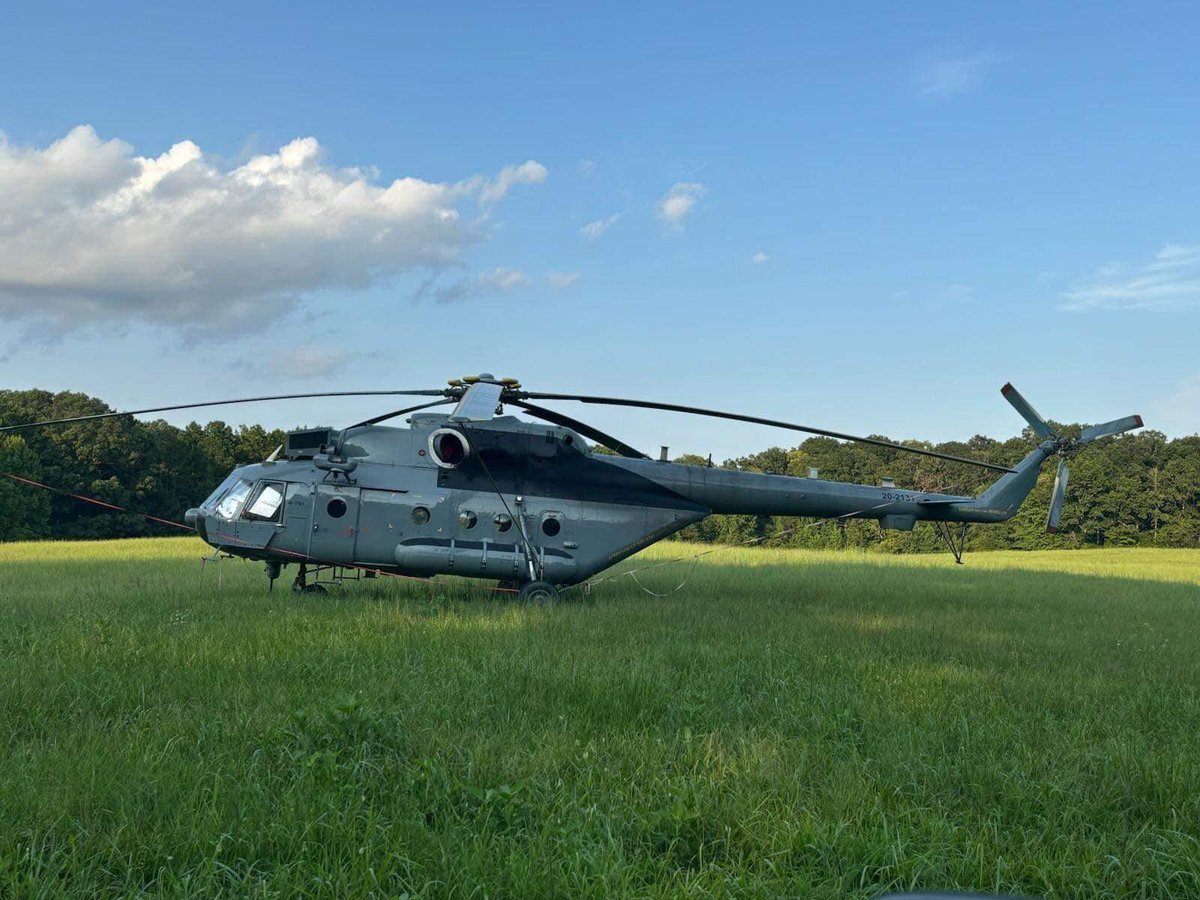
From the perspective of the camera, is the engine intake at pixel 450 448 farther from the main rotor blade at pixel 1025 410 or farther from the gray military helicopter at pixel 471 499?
the main rotor blade at pixel 1025 410

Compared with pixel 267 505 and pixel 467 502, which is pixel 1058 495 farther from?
pixel 267 505

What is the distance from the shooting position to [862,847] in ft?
12.3

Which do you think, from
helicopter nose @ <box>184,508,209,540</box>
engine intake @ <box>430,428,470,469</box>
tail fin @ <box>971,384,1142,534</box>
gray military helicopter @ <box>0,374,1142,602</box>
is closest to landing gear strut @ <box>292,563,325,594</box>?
gray military helicopter @ <box>0,374,1142,602</box>

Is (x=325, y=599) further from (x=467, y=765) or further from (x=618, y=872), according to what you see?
(x=618, y=872)

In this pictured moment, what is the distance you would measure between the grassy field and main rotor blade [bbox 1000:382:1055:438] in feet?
18.2

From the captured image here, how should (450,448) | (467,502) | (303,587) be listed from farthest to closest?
(303,587)
(467,502)
(450,448)

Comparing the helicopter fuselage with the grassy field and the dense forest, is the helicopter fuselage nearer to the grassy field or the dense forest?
the grassy field

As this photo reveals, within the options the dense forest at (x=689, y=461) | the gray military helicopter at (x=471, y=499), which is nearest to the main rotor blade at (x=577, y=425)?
the gray military helicopter at (x=471, y=499)

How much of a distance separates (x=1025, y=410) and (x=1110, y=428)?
1355 mm

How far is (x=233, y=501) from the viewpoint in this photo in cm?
1269

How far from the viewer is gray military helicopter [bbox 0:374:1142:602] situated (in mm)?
12523

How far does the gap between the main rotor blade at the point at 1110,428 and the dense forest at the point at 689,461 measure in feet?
115

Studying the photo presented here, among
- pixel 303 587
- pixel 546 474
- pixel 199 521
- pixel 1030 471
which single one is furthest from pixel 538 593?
pixel 1030 471

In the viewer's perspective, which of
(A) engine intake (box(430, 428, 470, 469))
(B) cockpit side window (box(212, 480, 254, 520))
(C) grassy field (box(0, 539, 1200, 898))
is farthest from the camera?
(B) cockpit side window (box(212, 480, 254, 520))
